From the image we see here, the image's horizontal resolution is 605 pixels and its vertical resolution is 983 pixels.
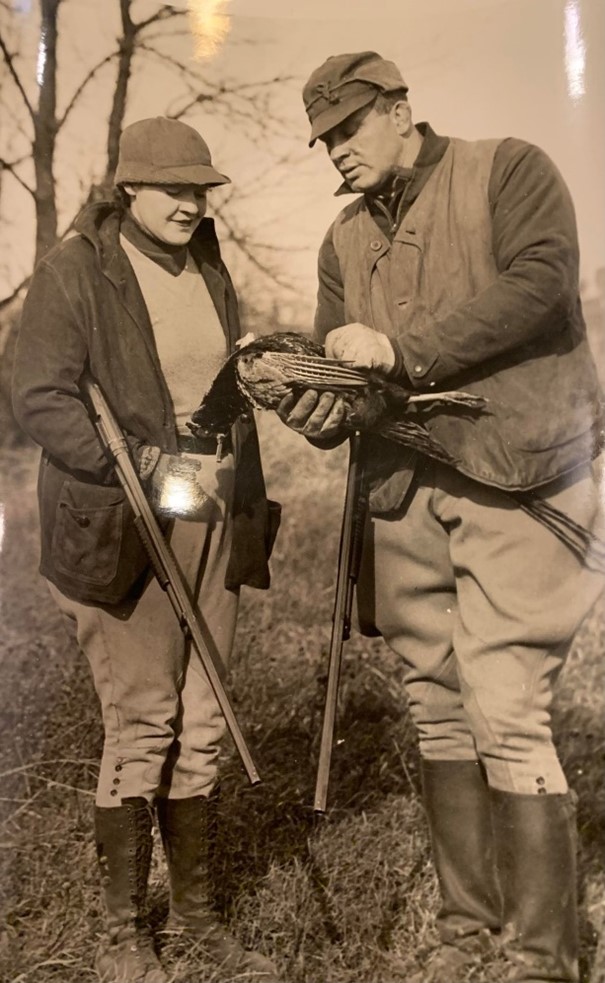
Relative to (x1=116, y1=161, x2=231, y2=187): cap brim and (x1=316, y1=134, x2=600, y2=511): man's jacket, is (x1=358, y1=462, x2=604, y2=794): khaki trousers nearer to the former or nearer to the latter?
(x1=316, y1=134, x2=600, y2=511): man's jacket

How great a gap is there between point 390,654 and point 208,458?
1.11 metres

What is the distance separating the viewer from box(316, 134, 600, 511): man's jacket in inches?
107

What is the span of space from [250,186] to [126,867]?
5.69 ft

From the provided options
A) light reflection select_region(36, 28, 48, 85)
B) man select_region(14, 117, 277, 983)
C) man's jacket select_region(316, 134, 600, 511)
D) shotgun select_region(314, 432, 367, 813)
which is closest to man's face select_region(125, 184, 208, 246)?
man select_region(14, 117, 277, 983)

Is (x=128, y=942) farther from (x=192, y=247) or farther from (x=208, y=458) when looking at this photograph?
(x=192, y=247)

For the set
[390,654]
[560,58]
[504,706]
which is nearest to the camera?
Answer: [504,706]

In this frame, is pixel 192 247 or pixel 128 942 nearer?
pixel 128 942

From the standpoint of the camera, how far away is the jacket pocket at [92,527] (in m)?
2.83

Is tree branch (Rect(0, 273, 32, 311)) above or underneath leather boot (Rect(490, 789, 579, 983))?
above

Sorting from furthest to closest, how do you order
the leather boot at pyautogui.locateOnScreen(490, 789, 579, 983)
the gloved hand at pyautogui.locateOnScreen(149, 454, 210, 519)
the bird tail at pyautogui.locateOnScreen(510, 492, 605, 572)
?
the gloved hand at pyautogui.locateOnScreen(149, 454, 210, 519)
the bird tail at pyautogui.locateOnScreen(510, 492, 605, 572)
the leather boot at pyautogui.locateOnScreen(490, 789, 579, 983)

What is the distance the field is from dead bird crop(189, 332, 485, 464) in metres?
0.24

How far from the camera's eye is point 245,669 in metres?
3.44

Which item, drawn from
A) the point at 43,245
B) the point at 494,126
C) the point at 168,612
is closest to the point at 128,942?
the point at 168,612

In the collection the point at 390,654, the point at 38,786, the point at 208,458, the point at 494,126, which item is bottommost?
the point at 38,786
